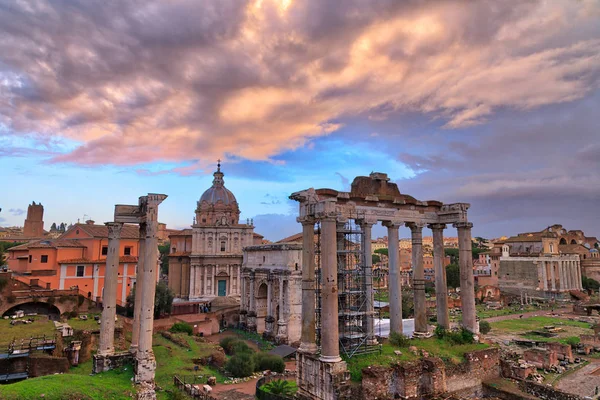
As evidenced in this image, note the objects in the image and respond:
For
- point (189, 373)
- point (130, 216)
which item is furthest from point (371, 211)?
point (189, 373)

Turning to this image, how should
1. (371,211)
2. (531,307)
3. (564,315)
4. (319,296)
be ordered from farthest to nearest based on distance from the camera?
(531,307) < (564,315) < (371,211) < (319,296)

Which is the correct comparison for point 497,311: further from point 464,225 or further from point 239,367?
point 239,367

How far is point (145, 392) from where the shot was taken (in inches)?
582

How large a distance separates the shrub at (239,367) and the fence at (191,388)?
344 cm

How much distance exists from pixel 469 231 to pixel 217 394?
1429cm

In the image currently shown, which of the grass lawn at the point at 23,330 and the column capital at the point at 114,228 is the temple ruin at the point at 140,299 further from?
the grass lawn at the point at 23,330

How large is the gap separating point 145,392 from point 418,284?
12.1 meters

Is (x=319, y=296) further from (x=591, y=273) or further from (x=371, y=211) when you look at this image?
(x=591, y=273)

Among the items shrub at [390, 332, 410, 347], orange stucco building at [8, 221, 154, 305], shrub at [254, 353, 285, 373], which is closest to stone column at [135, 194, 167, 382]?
shrub at [390, 332, 410, 347]

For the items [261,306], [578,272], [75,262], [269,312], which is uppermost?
[75,262]

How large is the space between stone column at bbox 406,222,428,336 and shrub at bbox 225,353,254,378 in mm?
10146

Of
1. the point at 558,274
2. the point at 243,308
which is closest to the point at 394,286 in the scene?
the point at 243,308

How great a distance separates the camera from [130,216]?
17641 millimetres

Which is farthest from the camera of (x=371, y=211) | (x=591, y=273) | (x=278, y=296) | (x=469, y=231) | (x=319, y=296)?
(x=591, y=273)
